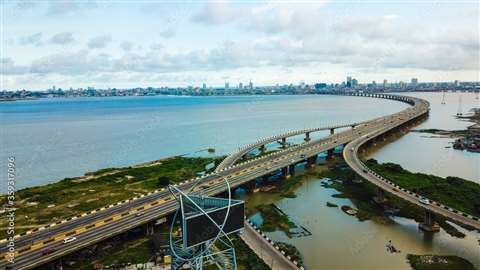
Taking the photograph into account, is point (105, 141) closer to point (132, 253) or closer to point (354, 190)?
point (354, 190)

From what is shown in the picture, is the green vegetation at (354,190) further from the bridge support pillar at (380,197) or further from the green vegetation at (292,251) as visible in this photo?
the green vegetation at (292,251)

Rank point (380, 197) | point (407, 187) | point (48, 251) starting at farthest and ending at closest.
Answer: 1. point (407, 187)
2. point (380, 197)
3. point (48, 251)

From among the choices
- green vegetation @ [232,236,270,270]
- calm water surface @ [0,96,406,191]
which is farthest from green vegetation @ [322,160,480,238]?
calm water surface @ [0,96,406,191]

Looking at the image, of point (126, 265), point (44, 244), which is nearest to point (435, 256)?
point (126, 265)

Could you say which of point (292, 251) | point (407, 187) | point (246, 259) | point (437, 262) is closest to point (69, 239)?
point (246, 259)

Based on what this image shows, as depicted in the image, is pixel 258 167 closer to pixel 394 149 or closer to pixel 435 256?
pixel 435 256

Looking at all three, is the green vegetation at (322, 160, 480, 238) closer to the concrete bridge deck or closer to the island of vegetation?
the concrete bridge deck
